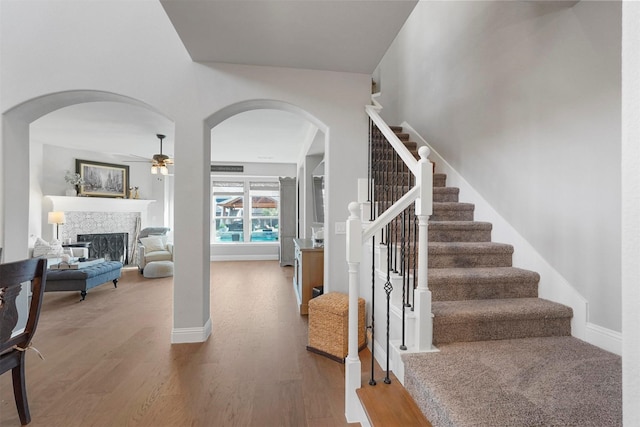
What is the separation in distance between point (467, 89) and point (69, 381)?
4.50 meters

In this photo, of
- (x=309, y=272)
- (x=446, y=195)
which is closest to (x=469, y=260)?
(x=446, y=195)

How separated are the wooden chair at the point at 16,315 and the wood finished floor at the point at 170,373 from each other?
0.26m

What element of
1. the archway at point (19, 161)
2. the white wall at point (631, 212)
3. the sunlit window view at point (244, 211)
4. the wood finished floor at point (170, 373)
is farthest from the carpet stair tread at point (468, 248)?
the sunlit window view at point (244, 211)

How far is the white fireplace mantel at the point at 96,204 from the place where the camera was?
5574 millimetres

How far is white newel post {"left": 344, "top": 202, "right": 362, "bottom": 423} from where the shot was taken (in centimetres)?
157

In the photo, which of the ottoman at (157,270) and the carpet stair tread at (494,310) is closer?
the carpet stair tread at (494,310)

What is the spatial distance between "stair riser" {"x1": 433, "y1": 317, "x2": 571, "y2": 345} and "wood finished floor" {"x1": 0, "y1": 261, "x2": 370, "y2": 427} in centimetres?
82

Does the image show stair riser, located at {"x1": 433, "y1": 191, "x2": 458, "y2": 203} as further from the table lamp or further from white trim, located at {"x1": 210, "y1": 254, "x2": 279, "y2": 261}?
the table lamp

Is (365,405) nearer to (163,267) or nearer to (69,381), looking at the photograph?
(69,381)

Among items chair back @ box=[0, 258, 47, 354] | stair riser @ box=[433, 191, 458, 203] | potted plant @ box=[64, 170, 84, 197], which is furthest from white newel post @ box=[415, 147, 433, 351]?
potted plant @ box=[64, 170, 84, 197]

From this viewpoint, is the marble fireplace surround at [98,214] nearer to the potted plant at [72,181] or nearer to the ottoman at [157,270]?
the potted plant at [72,181]

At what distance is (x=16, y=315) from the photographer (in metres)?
1.55

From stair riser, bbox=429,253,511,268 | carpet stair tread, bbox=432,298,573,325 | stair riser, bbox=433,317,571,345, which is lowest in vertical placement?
stair riser, bbox=433,317,571,345

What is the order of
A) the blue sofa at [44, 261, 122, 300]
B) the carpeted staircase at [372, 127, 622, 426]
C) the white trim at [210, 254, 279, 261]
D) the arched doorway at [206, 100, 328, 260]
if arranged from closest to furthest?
1. the carpeted staircase at [372, 127, 622, 426]
2. the arched doorway at [206, 100, 328, 260]
3. the blue sofa at [44, 261, 122, 300]
4. the white trim at [210, 254, 279, 261]
